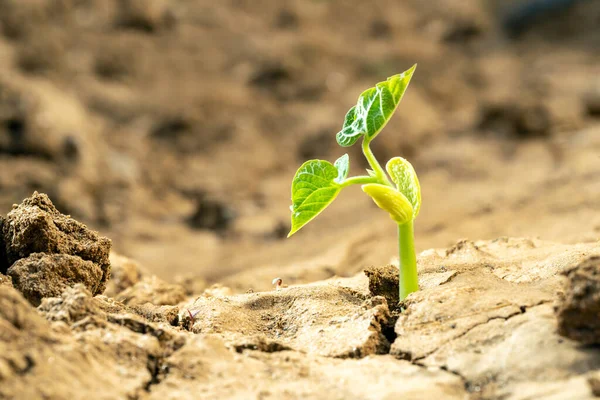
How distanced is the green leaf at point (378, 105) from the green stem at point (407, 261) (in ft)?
1.12

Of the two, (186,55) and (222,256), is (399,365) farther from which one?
(186,55)

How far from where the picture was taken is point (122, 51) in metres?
6.99

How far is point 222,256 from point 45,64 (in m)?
A: 3.06

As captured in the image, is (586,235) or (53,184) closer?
(586,235)

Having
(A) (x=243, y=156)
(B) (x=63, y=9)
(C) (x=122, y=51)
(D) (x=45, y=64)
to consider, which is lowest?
(A) (x=243, y=156)

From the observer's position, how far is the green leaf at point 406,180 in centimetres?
215

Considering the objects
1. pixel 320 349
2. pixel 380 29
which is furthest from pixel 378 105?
pixel 380 29

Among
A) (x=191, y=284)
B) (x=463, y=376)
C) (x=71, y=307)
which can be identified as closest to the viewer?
(x=463, y=376)

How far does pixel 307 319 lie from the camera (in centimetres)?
214

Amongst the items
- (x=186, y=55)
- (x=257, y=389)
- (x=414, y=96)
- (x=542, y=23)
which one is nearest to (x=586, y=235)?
(x=257, y=389)

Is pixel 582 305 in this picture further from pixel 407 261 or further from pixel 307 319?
pixel 307 319

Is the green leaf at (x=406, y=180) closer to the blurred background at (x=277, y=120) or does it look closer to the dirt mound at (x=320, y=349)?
the dirt mound at (x=320, y=349)

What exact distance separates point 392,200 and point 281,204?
392 cm

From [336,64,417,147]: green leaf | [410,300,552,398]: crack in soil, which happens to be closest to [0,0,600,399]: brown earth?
[410,300,552,398]: crack in soil
